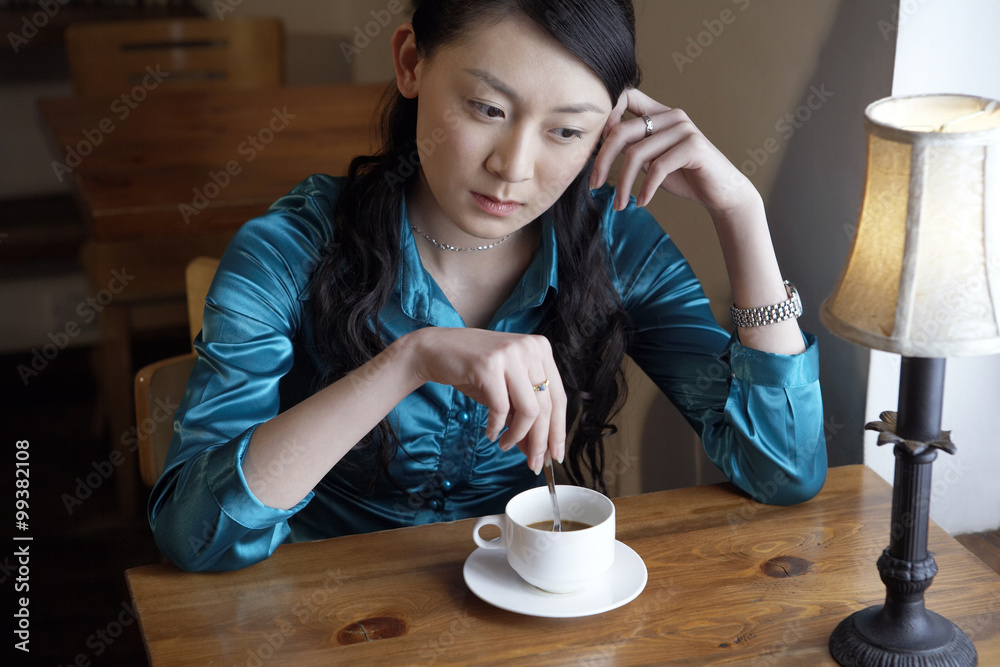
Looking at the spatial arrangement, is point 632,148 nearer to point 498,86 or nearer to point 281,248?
point 498,86

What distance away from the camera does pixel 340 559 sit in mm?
1003

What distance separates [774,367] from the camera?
116cm

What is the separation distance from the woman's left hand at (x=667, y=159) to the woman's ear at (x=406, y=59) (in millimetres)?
240

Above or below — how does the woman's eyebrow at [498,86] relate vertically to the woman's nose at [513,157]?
above

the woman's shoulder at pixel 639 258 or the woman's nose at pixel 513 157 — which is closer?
the woman's nose at pixel 513 157

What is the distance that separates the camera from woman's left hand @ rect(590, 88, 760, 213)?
1.13 metres

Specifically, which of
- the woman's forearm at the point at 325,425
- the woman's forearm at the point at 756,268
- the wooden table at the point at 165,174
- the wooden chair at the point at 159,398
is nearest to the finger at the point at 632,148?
the woman's forearm at the point at 756,268

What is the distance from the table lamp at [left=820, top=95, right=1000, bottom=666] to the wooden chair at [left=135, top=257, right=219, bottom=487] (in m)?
0.98

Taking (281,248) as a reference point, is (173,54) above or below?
above

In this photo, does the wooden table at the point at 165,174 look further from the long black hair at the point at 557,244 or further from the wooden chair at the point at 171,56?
the long black hair at the point at 557,244

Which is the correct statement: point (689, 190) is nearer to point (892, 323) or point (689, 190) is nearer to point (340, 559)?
point (892, 323)

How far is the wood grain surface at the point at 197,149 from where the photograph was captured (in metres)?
2.01

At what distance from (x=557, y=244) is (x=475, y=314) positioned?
5.5 inches

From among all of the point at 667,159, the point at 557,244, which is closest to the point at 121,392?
the point at 557,244
